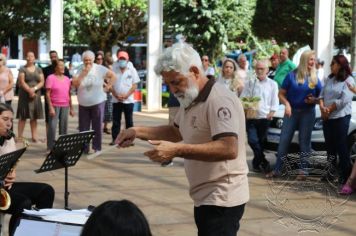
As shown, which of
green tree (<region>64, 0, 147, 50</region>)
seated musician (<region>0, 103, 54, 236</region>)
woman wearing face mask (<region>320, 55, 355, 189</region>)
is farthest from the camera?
green tree (<region>64, 0, 147, 50</region>)

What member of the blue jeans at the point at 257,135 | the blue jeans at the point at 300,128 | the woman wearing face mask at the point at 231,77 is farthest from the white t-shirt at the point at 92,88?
the blue jeans at the point at 300,128

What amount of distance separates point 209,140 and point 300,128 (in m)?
5.58

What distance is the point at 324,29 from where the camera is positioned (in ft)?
57.4

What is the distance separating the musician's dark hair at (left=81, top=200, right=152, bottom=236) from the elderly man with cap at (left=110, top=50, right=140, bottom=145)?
966 cm

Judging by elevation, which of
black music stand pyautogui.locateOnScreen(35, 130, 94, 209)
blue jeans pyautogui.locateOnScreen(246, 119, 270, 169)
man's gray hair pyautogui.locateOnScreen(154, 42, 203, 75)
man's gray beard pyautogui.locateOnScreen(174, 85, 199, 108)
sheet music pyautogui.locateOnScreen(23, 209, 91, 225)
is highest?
man's gray hair pyautogui.locateOnScreen(154, 42, 203, 75)

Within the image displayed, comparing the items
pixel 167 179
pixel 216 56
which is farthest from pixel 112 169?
pixel 216 56

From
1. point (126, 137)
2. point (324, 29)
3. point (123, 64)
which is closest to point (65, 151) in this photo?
point (126, 137)

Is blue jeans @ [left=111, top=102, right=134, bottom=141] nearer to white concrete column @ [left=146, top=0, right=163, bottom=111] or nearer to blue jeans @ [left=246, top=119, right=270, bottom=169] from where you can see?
blue jeans @ [left=246, top=119, right=270, bottom=169]

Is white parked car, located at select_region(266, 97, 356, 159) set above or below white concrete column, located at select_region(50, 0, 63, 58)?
below

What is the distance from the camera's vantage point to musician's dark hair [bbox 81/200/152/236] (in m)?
2.40

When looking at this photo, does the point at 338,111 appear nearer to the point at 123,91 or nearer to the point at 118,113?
the point at 123,91

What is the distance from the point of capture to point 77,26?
29.2 metres

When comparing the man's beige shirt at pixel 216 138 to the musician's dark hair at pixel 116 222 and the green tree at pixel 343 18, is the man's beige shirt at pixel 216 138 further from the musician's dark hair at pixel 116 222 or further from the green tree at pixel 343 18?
the green tree at pixel 343 18

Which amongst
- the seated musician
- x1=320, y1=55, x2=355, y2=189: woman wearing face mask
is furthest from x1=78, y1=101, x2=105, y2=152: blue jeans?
the seated musician
